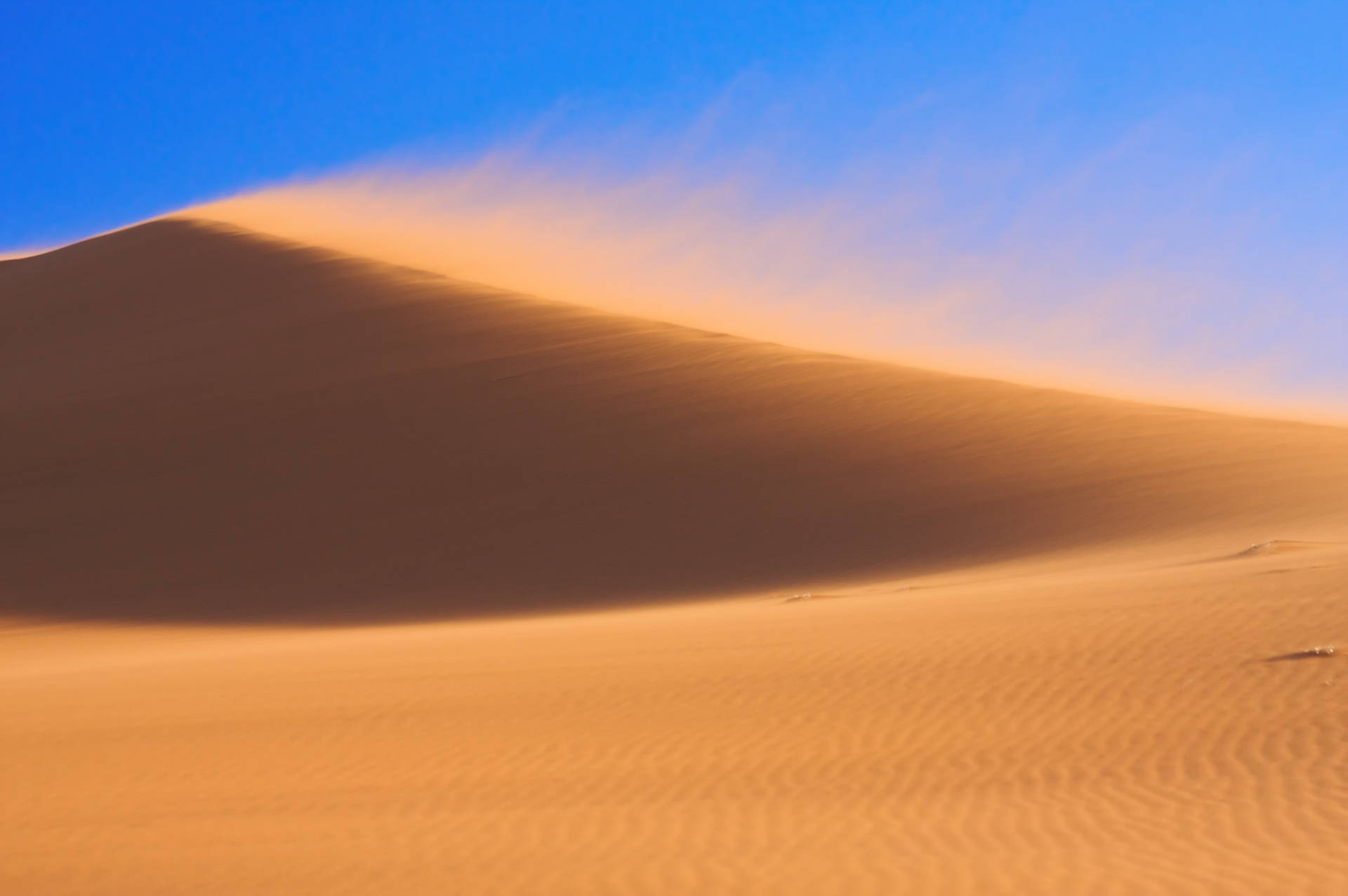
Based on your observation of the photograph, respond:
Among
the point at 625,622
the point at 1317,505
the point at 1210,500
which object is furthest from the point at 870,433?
the point at 625,622

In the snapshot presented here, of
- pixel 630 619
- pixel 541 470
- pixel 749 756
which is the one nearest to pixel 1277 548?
pixel 630 619

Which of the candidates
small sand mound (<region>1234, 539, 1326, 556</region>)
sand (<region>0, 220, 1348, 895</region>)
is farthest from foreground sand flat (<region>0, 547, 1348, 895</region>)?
small sand mound (<region>1234, 539, 1326, 556</region>)

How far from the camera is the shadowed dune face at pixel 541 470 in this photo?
727 inches

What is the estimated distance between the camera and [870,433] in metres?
23.3

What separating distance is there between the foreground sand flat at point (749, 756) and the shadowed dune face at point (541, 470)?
219 inches

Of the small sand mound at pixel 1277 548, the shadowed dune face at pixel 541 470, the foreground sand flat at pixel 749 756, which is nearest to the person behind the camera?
the foreground sand flat at pixel 749 756

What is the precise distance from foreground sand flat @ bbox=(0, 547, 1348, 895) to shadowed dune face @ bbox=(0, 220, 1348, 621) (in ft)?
18.2

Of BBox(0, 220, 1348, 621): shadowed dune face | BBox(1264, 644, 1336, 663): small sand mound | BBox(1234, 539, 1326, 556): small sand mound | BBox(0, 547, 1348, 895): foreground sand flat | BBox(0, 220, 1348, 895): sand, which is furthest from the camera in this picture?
BBox(0, 220, 1348, 621): shadowed dune face

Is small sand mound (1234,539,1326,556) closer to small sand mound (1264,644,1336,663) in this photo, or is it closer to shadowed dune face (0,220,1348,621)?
shadowed dune face (0,220,1348,621)

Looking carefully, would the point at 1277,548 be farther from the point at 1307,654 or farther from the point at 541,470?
the point at 541,470

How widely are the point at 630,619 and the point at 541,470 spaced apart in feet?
29.4

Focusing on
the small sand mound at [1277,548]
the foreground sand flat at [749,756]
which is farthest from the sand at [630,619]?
the small sand mound at [1277,548]

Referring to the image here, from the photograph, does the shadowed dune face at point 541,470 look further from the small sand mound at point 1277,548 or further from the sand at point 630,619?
the small sand mound at point 1277,548

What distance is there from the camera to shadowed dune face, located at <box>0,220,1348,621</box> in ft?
60.6
